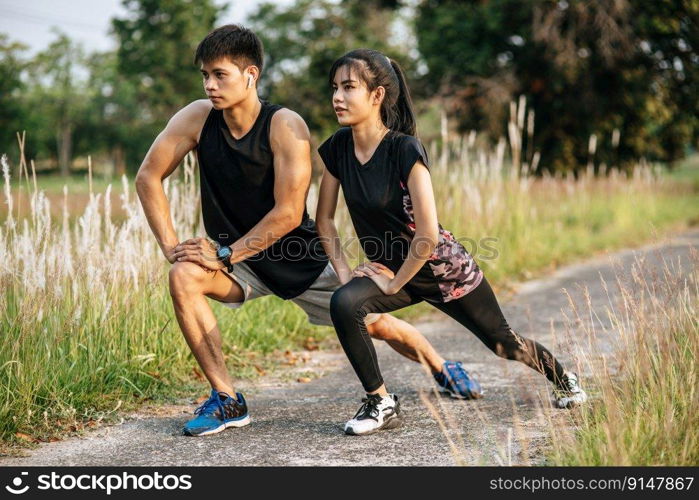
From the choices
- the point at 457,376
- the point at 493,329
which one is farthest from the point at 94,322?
the point at 493,329

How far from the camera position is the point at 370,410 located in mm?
3451

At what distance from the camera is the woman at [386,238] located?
11.1 ft

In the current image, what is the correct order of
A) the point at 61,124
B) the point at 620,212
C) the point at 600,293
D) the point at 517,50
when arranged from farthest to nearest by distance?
the point at 61,124 < the point at 517,50 < the point at 620,212 < the point at 600,293

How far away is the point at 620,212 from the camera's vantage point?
11602mm

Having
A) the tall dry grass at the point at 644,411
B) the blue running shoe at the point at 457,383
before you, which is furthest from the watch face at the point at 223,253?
the tall dry grass at the point at 644,411

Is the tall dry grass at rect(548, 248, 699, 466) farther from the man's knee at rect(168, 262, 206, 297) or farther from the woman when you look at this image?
the man's knee at rect(168, 262, 206, 297)

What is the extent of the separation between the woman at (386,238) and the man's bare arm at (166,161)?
2.12 ft

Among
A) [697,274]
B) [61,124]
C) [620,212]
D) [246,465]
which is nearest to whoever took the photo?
[246,465]

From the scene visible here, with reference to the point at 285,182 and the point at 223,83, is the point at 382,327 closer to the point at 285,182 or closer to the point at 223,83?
the point at 285,182

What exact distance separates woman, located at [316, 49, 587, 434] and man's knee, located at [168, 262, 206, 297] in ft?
2.07

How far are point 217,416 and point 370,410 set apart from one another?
692 millimetres
